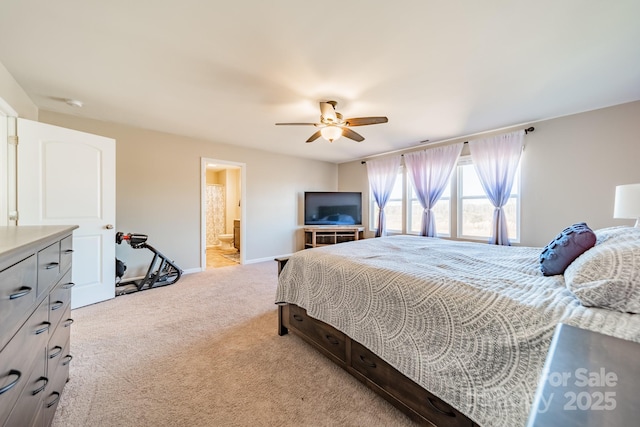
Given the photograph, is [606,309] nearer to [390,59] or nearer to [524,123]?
[390,59]

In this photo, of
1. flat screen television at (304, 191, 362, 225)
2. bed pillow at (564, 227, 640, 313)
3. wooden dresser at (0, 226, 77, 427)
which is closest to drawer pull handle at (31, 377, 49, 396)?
wooden dresser at (0, 226, 77, 427)

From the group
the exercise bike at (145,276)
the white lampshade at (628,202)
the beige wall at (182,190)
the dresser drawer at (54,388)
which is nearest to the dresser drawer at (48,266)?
the dresser drawer at (54,388)

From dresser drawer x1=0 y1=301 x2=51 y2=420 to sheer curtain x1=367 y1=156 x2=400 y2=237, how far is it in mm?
4835

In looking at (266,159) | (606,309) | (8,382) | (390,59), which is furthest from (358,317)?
(266,159)

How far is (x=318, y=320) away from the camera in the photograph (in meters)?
1.83

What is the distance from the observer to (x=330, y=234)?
17.6ft

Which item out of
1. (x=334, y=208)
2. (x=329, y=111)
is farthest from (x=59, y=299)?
(x=334, y=208)

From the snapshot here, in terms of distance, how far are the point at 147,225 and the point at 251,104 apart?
2561 millimetres

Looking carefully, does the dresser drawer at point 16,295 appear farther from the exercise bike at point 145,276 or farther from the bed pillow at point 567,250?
the exercise bike at point 145,276

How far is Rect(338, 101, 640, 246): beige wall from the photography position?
2.74m

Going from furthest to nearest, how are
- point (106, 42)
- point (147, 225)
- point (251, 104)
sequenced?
1. point (147, 225)
2. point (251, 104)
3. point (106, 42)

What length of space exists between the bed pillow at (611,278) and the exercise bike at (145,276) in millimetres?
4133

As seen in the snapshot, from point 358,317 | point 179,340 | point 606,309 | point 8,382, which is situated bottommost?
point 179,340

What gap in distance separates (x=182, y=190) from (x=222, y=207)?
3.11 meters
